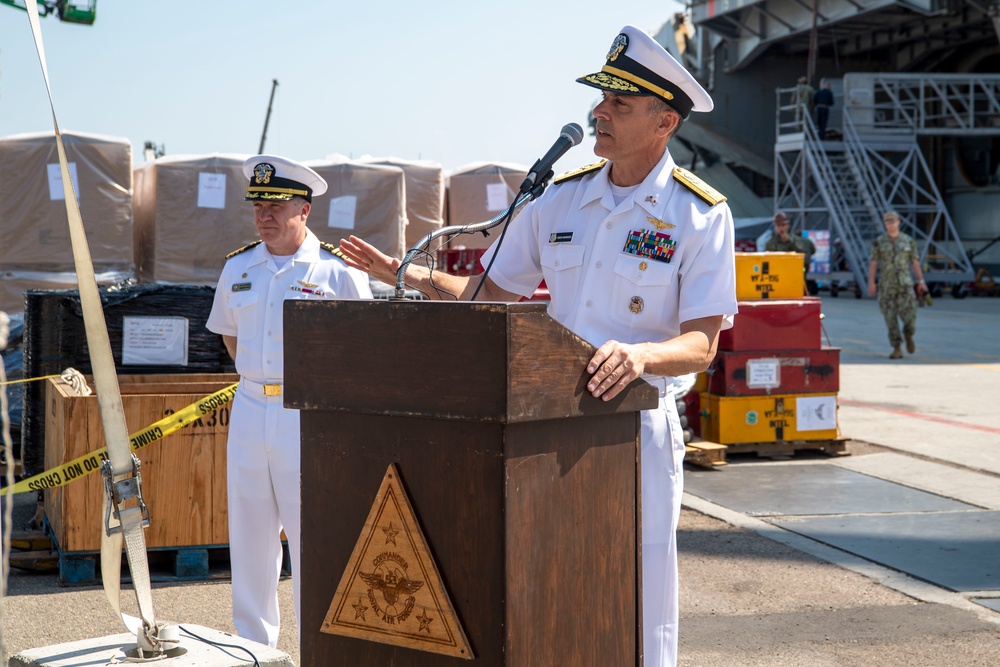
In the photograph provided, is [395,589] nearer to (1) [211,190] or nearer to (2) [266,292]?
(2) [266,292]

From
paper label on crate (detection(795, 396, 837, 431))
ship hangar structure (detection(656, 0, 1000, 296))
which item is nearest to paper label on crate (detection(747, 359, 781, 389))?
paper label on crate (detection(795, 396, 837, 431))

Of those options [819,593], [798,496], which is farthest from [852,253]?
[819,593]

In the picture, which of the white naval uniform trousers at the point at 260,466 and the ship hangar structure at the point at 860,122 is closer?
the white naval uniform trousers at the point at 260,466

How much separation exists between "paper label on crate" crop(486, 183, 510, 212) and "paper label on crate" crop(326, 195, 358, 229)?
4.67 feet

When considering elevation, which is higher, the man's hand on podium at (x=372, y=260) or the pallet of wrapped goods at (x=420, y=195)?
the pallet of wrapped goods at (x=420, y=195)

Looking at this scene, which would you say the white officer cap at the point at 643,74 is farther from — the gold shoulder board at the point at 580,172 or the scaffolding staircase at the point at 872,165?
the scaffolding staircase at the point at 872,165

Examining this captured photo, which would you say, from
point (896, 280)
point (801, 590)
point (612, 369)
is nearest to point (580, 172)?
point (612, 369)

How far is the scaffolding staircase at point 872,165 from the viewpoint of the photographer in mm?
29594

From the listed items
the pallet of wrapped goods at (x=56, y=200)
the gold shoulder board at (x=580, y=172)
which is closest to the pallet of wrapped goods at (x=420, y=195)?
the pallet of wrapped goods at (x=56, y=200)

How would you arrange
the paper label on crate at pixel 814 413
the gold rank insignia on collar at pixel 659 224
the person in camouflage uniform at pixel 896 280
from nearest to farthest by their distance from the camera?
1. the gold rank insignia on collar at pixel 659 224
2. the paper label on crate at pixel 814 413
3. the person in camouflage uniform at pixel 896 280

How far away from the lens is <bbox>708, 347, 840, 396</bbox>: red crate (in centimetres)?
869

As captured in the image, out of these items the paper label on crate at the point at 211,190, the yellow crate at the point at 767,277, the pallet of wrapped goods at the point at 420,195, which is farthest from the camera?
the pallet of wrapped goods at the point at 420,195

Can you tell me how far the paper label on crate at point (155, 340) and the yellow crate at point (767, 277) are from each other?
4.47m

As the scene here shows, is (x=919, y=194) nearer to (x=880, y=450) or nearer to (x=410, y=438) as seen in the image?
(x=880, y=450)
